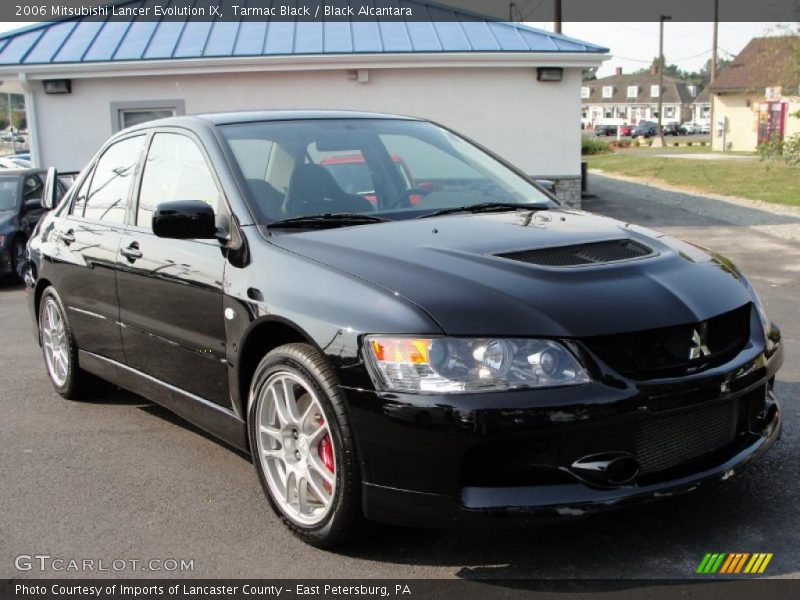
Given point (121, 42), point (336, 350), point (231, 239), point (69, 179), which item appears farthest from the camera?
point (121, 42)

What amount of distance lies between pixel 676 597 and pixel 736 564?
1.14ft

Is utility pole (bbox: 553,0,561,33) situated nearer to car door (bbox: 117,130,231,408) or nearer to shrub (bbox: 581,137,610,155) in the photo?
shrub (bbox: 581,137,610,155)

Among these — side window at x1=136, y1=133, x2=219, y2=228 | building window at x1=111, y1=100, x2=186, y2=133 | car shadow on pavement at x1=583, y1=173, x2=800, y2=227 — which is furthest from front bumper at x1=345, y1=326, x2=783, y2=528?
building window at x1=111, y1=100, x2=186, y2=133

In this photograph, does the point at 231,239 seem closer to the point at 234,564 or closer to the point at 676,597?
the point at 234,564

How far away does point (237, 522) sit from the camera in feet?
12.2

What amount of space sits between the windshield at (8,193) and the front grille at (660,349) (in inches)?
420

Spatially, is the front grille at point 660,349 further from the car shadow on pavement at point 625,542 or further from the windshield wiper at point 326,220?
the windshield wiper at point 326,220

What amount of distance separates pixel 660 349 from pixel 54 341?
4.23 meters

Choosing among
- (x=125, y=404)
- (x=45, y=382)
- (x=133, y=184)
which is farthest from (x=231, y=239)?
(x=45, y=382)

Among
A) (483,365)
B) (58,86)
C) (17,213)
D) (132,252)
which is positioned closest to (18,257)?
(17,213)

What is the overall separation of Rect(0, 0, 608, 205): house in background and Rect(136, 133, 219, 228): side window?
10.6 metres

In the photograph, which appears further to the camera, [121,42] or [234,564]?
[121,42]

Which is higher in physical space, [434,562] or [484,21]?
[484,21]

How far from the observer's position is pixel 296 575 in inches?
126
